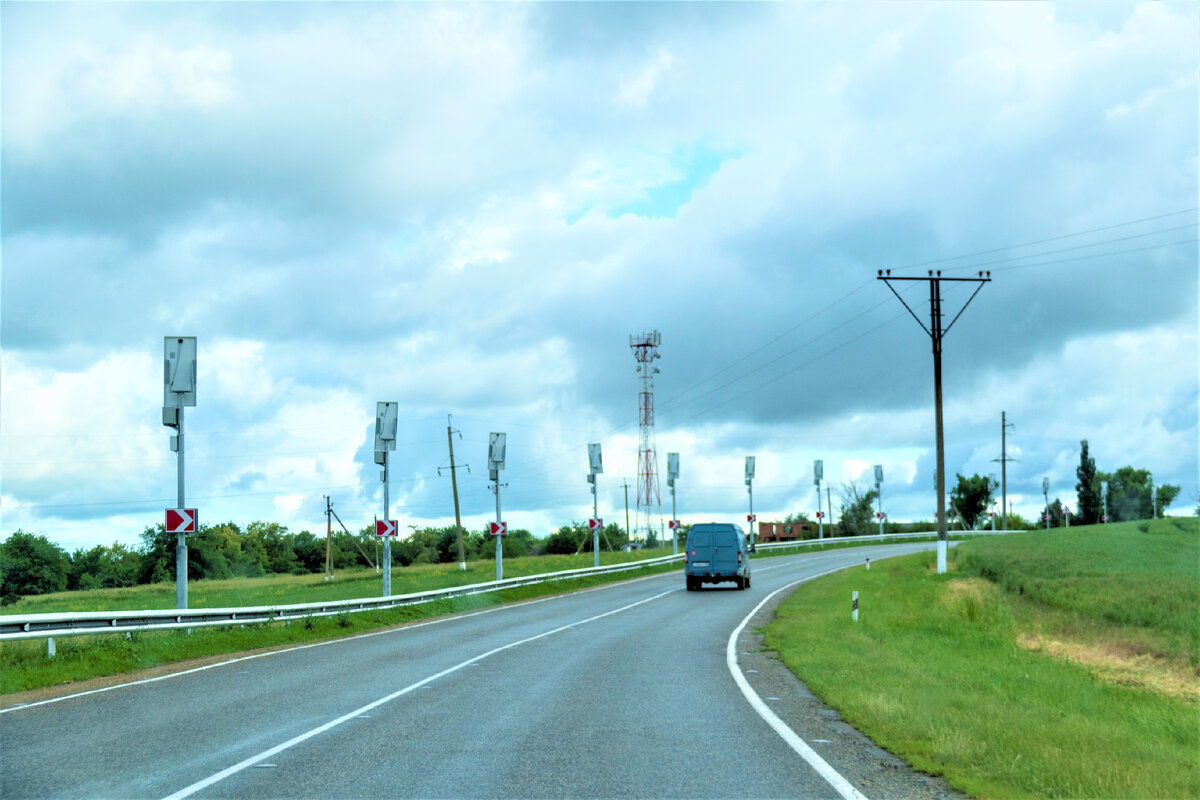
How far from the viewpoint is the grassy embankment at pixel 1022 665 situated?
9102 millimetres

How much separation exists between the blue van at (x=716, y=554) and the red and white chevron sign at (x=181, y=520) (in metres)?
23.1

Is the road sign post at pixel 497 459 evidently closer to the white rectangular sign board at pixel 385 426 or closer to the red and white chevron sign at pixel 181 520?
the white rectangular sign board at pixel 385 426

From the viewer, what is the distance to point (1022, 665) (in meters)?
19.4

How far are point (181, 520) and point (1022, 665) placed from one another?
683 inches

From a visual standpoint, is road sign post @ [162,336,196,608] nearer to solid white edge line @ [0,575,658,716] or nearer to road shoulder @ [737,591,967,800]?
solid white edge line @ [0,575,658,716]

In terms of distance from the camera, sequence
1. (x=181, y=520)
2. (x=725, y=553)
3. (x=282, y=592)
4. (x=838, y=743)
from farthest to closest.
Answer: (x=282, y=592), (x=725, y=553), (x=181, y=520), (x=838, y=743)

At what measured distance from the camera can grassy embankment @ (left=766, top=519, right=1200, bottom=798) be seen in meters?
9.10

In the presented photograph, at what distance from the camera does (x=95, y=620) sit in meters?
19.7

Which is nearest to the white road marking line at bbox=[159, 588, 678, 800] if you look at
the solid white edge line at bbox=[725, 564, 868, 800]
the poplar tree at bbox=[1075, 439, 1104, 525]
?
the solid white edge line at bbox=[725, 564, 868, 800]

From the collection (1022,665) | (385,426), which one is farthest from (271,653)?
(385,426)

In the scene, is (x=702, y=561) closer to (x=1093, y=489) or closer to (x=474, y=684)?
(x=474, y=684)

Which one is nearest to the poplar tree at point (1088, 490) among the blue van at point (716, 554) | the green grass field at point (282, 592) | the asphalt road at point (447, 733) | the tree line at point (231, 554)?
the tree line at point (231, 554)

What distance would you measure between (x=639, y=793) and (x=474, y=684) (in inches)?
293

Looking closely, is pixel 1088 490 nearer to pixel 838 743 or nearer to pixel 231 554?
pixel 231 554
